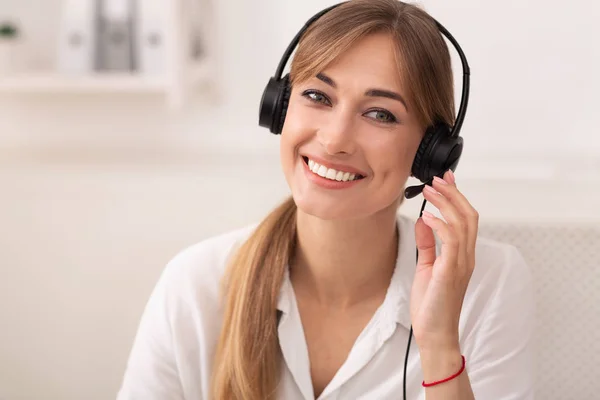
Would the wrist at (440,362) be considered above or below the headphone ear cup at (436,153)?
below

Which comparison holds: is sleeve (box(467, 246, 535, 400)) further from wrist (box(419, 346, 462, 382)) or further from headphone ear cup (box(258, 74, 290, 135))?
headphone ear cup (box(258, 74, 290, 135))

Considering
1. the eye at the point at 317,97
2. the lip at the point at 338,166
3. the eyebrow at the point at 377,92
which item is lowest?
the lip at the point at 338,166

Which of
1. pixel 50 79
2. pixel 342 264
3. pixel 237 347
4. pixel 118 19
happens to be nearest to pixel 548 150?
pixel 342 264

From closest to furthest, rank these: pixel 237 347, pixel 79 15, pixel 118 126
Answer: pixel 237 347, pixel 79 15, pixel 118 126

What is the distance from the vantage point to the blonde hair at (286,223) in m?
1.15

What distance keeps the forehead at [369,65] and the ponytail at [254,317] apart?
35cm

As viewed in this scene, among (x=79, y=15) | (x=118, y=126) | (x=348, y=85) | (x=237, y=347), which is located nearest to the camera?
(x=348, y=85)

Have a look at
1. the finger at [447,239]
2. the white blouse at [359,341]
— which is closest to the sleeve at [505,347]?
the white blouse at [359,341]

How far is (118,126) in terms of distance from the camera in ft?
6.29

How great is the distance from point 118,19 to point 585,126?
1.18 m

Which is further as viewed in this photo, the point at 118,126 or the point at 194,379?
the point at 118,126

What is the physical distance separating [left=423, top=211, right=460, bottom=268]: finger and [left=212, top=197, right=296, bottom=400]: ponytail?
331mm

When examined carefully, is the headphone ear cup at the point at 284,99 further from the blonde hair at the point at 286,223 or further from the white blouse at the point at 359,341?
the white blouse at the point at 359,341

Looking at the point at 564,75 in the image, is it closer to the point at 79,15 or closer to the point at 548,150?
the point at 548,150
